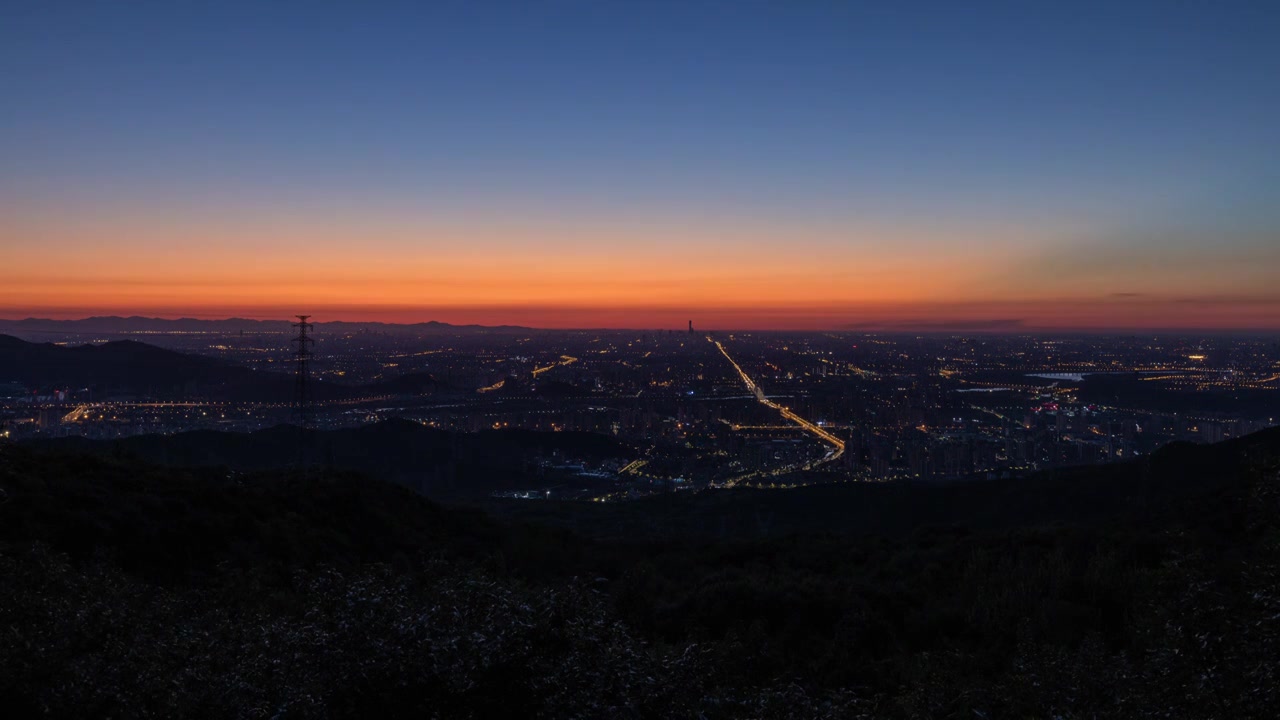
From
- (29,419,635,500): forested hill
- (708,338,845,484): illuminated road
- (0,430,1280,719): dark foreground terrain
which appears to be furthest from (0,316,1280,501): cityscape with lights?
(0,430,1280,719): dark foreground terrain

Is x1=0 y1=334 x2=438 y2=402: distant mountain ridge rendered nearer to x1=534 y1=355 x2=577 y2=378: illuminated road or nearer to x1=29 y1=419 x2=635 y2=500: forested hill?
x1=29 y1=419 x2=635 y2=500: forested hill

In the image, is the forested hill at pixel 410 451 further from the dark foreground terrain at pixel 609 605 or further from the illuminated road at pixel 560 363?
the illuminated road at pixel 560 363

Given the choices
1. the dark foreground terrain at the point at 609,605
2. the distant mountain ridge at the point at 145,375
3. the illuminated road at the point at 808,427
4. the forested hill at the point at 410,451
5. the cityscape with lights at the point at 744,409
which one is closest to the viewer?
the dark foreground terrain at the point at 609,605

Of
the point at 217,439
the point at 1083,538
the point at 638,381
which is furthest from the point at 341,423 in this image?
the point at 1083,538

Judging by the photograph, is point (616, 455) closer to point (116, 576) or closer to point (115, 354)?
point (116, 576)

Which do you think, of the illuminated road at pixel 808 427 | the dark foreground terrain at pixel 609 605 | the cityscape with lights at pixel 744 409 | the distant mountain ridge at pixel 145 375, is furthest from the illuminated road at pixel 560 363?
the dark foreground terrain at pixel 609 605

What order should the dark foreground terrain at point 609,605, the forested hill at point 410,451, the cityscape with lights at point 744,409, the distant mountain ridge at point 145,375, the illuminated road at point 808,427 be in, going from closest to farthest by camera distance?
1. the dark foreground terrain at point 609,605
2. the forested hill at point 410,451
3. the cityscape with lights at point 744,409
4. the illuminated road at point 808,427
5. the distant mountain ridge at point 145,375

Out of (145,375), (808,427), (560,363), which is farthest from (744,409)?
(145,375)

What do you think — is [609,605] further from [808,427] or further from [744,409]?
[744,409]
